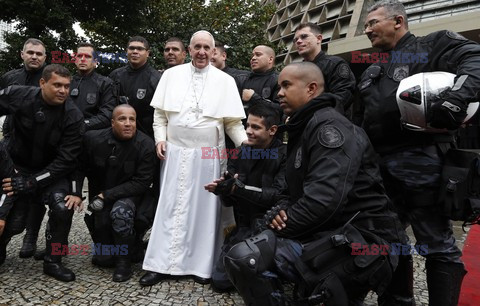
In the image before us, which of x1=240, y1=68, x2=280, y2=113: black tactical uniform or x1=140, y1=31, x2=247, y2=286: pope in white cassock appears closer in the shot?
x1=140, y1=31, x2=247, y2=286: pope in white cassock

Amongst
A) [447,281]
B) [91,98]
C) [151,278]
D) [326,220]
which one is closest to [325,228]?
[326,220]

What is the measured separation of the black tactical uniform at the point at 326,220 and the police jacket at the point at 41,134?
2.00 m

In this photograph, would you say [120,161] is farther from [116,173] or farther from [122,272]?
[122,272]

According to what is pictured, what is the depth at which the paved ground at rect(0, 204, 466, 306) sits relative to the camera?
9.09 feet

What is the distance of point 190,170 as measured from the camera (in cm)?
341

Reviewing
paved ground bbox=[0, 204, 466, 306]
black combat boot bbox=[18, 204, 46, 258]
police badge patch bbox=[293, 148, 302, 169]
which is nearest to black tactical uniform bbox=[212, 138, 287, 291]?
paved ground bbox=[0, 204, 466, 306]

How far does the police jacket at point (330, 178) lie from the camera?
194 centimetres

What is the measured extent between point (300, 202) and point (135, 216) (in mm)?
1956

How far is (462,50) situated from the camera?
229 centimetres

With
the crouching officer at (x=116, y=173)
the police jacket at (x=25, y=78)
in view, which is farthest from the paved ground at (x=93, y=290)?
the police jacket at (x=25, y=78)

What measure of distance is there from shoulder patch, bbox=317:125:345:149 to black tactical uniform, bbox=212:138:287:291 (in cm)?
110

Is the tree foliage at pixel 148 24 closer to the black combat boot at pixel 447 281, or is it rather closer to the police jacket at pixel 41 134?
the police jacket at pixel 41 134

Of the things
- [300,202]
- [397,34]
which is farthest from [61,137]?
[397,34]

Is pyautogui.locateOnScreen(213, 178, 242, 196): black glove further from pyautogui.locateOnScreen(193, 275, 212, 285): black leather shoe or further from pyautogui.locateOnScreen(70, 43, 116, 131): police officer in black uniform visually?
pyautogui.locateOnScreen(70, 43, 116, 131): police officer in black uniform
